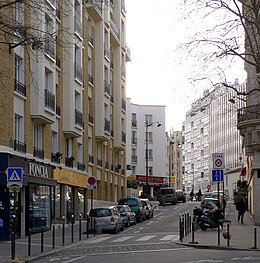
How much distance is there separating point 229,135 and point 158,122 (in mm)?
29201

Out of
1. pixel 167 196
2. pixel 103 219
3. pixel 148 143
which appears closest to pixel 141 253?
pixel 103 219

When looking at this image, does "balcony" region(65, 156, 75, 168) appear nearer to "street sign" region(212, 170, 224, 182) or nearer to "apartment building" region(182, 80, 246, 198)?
"street sign" region(212, 170, 224, 182)

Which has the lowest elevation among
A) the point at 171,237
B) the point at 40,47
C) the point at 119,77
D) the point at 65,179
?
the point at 171,237

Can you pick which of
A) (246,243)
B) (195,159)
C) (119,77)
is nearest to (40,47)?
(246,243)

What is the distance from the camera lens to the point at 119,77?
209 ft

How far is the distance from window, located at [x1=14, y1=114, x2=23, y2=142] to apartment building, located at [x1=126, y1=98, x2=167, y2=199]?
6903 centimetres

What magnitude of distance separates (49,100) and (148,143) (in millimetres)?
71585

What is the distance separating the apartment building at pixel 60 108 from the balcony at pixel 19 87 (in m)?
0.06

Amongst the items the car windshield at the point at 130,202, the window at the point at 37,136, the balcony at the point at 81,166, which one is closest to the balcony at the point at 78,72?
the balcony at the point at 81,166

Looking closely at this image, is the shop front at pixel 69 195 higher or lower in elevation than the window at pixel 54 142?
lower

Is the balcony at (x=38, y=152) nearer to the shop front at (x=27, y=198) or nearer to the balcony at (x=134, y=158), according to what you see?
the shop front at (x=27, y=198)

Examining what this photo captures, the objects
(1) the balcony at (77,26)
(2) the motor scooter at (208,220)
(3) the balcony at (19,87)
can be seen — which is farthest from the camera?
(1) the balcony at (77,26)

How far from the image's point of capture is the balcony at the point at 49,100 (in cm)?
3600

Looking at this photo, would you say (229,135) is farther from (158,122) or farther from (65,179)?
(65,179)
